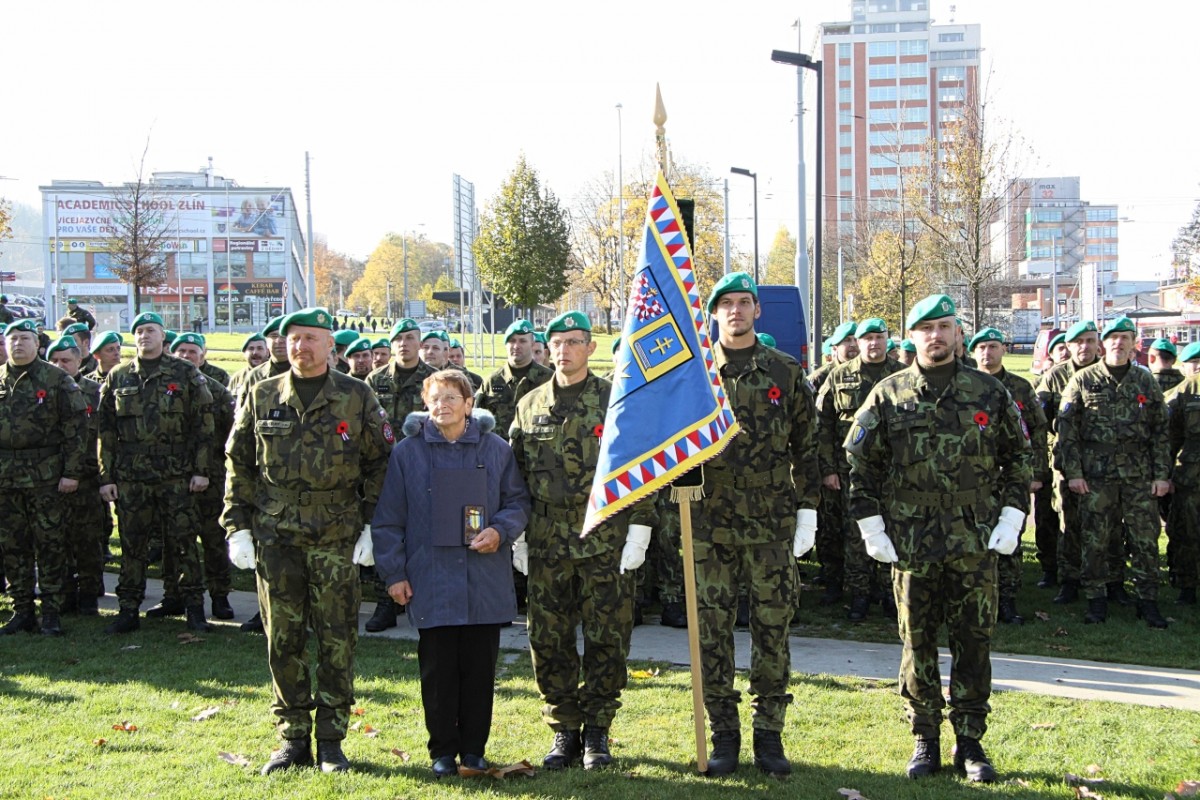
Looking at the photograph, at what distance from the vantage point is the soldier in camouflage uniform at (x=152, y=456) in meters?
8.67

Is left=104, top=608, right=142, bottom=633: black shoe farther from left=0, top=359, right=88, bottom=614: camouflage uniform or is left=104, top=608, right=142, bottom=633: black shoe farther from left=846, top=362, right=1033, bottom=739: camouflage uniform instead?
left=846, top=362, right=1033, bottom=739: camouflage uniform

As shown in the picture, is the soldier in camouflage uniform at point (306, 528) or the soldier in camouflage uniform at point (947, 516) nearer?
the soldier in camouflage uniform at point (947, 516)

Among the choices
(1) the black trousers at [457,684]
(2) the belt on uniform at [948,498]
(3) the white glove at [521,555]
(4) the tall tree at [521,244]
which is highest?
(4) the tall tree at [521,244]

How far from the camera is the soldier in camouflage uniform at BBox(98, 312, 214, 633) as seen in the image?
8.67m

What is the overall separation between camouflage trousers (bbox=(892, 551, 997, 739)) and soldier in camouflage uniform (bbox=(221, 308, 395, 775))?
290 centimetres

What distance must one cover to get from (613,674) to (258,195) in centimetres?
9087

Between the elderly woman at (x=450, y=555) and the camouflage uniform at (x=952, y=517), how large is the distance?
1.98 m

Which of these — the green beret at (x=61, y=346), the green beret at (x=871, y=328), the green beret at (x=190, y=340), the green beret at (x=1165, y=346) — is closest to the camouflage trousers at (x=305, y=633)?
the green beret at (x=190, y=340)

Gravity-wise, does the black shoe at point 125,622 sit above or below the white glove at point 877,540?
below

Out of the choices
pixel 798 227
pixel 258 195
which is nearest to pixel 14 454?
pixel 798 227

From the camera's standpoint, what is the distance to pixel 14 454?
8.66 m

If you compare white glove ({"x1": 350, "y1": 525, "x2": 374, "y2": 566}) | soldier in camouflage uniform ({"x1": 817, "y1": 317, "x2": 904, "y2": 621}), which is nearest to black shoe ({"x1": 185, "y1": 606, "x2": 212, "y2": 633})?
white glove ({"x1": 350, "y1": 525, "x2": 374, "y2": 566})

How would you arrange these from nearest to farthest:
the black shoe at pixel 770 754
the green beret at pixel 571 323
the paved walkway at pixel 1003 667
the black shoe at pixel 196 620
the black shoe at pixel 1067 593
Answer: the black shoe at pixel 770 754 → the green beret at pixel 571 323 → the paved walkway at pixel 1003 667 → the black shoe at pixel 196 620 → the black shoe at pixel 1067 593

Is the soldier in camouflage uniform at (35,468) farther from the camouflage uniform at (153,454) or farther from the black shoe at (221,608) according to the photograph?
the black shoe at (221,608)
